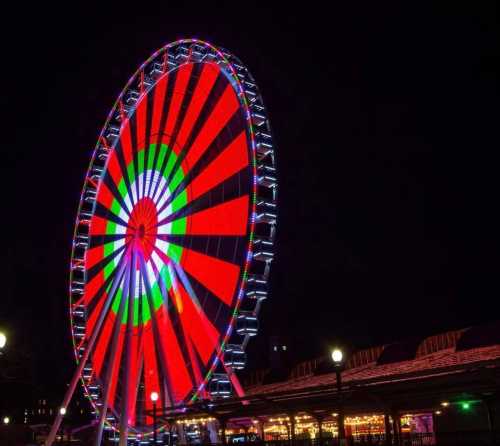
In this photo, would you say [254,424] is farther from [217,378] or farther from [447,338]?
[217,378]

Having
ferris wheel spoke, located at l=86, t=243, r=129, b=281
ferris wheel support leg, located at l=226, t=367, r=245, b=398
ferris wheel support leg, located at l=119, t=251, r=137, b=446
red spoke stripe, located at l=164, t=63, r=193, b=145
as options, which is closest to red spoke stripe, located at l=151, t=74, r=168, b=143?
red spoke stripe, located at l=164, t=63, r=193, b=145

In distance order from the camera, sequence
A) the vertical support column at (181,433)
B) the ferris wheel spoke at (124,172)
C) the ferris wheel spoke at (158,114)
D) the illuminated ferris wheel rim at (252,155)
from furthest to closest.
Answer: the ferris wheel spoke at (124,172) < the ferris wheel spoke at (158,114) < the vertical support column at (181,433) < the illuminated ferris wheel rim at (252,155)

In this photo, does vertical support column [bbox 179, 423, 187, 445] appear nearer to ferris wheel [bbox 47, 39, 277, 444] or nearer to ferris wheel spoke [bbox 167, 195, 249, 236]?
ferris wheel [bbox 47, 39, 277, 444]

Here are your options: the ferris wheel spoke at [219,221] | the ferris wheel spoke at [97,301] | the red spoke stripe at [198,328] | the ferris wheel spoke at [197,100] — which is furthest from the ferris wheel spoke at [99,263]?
the red spoke stripe at [198,328]

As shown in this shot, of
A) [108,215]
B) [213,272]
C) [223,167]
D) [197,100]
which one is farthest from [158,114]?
[213,272]

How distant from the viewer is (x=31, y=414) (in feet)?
252

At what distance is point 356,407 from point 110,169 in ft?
43.7

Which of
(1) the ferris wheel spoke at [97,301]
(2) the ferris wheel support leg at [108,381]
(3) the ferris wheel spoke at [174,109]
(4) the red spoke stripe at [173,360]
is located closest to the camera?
(4) the red spoke stripe at [173,360]

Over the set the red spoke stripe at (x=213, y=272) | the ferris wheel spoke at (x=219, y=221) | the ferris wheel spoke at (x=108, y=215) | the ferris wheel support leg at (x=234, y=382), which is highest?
the ferris wheel spoke at (x=108, y=215)

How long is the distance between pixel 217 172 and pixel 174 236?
96.0 inches

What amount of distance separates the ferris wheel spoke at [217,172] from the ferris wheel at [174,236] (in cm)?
5

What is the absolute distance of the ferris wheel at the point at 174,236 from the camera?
663 inches

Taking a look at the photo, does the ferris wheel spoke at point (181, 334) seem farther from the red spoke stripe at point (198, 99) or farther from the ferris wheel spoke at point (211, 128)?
the red spoke stripe at point (198, 99)

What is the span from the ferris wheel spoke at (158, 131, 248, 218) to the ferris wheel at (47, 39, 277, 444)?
5 cm
